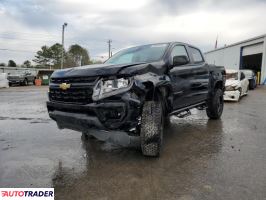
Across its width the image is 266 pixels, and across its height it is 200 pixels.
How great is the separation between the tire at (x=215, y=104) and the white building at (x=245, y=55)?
21579mm

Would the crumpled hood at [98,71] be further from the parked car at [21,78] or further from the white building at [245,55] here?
the parked car at [21,78]

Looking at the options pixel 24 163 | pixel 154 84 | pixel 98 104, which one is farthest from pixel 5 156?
pixel 154 84

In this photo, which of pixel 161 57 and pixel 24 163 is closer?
pixel 24 163

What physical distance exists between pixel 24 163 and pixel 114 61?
267 cm

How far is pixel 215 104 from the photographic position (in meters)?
7.54

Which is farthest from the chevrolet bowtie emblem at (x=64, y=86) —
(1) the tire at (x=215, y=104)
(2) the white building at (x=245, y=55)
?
(2) the white building at (x=245, y=55)

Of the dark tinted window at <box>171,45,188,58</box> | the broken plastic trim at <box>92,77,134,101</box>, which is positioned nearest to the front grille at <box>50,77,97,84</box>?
the broken plastic trim at <box>92,77,134,101</box>

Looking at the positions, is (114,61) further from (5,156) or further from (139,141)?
(5,156)

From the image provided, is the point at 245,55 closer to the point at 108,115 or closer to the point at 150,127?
the point at 150,127

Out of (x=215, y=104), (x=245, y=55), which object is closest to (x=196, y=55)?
(x=215, y=104)

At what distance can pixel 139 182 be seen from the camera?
11.5 ft

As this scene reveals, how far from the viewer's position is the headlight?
376 cm

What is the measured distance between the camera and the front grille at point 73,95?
12.8ft

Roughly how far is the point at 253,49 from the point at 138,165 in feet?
94.7
